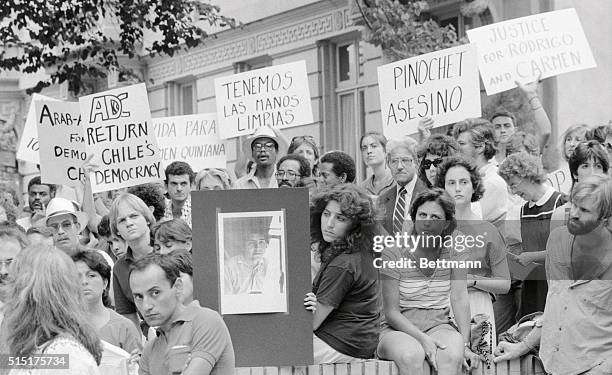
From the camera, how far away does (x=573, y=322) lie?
24.3ft

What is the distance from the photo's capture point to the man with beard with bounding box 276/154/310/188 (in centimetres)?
1000

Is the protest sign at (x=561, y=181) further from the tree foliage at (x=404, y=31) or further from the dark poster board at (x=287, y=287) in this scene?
the tree foliage at (x=404, y=31)

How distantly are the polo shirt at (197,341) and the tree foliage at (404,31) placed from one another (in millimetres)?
9358

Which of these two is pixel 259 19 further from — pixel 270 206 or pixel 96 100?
pixel 270 206

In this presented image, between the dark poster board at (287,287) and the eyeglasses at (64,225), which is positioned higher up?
the eyeglasses at (64,225)

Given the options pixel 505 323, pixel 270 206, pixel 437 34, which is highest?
pixel 437 34

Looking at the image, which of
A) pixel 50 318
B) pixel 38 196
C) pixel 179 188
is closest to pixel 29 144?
pixel 38 196

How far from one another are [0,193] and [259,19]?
11.4 metres

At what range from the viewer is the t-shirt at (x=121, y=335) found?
24.2ft

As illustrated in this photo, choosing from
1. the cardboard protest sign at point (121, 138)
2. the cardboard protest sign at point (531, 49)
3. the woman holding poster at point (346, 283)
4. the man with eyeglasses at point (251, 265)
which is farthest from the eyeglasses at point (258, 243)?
the cardboard protest sign at point (531, 49)


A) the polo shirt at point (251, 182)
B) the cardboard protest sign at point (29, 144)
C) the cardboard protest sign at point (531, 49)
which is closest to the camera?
the polo shirt at point (251, 182)

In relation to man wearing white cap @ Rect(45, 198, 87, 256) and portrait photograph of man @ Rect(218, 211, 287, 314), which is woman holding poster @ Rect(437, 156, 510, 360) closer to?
portrait photograph of man @ Rect(218, 211, 287, 314)

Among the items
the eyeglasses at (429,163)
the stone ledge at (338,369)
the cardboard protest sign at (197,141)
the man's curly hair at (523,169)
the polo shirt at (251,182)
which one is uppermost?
the cardboard protest sign at (197,141)

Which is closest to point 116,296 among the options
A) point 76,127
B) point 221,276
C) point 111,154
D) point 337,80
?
point 221,276
